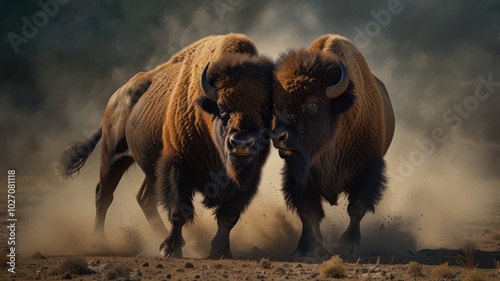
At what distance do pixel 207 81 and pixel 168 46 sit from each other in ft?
57.2

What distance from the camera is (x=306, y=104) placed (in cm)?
1056

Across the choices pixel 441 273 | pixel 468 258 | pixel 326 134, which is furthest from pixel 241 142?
pixel 468 258

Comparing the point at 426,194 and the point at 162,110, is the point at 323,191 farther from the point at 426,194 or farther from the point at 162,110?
the point at 426,194

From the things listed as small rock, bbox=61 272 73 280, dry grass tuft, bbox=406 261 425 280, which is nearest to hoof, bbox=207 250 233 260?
small rock, bbox=61 272 73 280

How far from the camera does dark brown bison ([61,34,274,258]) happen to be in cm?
1032

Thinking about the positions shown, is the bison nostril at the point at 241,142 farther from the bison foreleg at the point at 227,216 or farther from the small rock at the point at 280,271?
the small rock at the point at 280,271

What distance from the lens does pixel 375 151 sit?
453 inches

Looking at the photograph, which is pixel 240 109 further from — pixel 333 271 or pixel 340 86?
pixel 333 271

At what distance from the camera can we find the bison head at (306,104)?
1040 cm

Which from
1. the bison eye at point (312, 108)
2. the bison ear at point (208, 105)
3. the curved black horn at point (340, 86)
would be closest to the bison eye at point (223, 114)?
the bison ear at point (208, 105)

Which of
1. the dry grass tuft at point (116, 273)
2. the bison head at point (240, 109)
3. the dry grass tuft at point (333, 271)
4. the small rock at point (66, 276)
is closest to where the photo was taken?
the dry grass tuft at point (116, 273)

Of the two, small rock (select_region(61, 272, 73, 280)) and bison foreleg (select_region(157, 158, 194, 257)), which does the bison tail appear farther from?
small rock (select_region(61, 272, 73, 280))

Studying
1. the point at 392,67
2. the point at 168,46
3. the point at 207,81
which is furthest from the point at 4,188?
the point at 207,81

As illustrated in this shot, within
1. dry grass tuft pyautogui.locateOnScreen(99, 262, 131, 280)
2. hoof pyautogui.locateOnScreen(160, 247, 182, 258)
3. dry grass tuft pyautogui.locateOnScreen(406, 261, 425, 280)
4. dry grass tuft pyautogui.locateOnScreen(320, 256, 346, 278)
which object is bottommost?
dry grass tuft pyautogui.locateOnScreen(406, 261, 425, 280)
